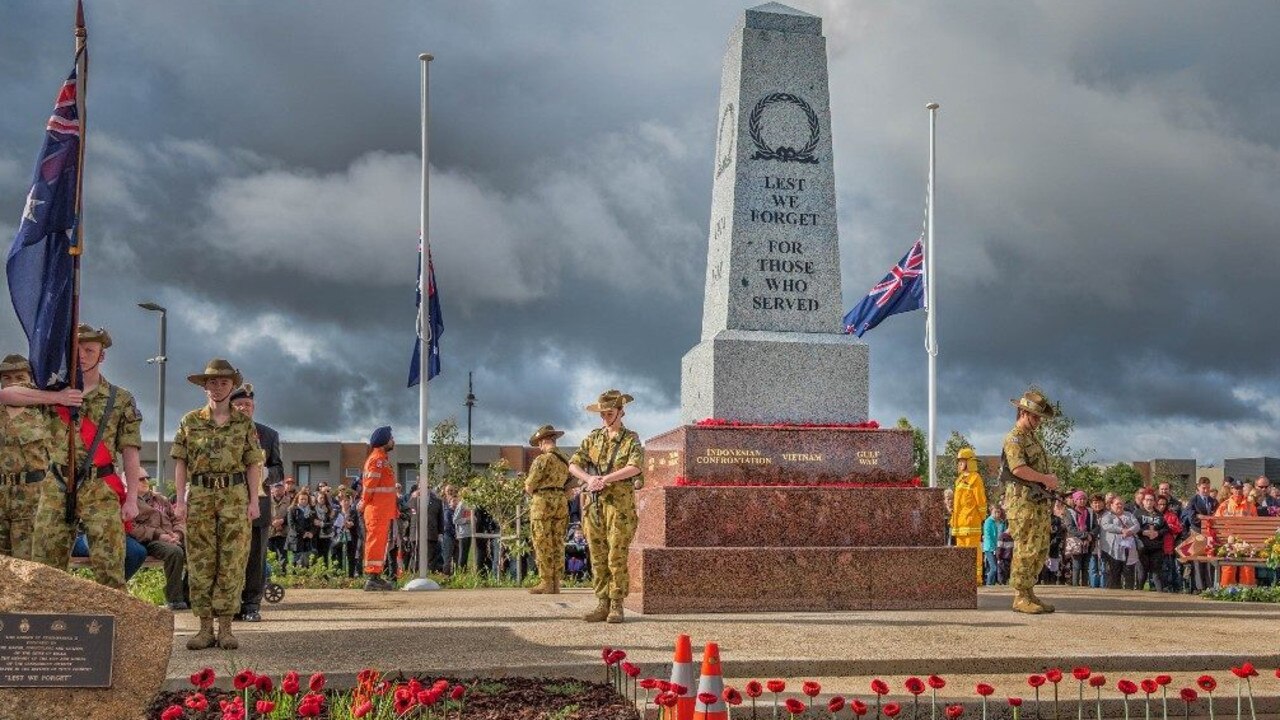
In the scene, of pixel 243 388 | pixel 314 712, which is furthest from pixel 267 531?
pixel 314 712

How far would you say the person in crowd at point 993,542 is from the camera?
815 inches

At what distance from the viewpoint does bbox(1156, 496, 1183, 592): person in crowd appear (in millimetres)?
18781

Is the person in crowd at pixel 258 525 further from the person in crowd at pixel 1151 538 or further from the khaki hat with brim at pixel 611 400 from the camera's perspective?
the person in crowd at pixel 1151 538

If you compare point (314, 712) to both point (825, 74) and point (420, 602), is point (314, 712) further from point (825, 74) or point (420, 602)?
point (825, 74)

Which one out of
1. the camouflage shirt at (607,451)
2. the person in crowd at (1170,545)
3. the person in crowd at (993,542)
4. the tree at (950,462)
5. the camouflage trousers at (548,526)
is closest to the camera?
the camouflage shirt at (607,451)

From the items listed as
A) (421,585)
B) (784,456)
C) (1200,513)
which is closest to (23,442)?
(784,456)

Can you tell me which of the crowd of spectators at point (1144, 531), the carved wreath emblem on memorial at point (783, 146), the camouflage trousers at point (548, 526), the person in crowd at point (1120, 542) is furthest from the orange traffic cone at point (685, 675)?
the person in crowd at point (1120, 542)

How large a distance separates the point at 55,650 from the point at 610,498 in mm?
5258

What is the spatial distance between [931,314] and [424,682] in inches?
547

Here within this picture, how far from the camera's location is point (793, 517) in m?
11.7

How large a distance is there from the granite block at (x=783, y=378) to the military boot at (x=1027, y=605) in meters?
2.35

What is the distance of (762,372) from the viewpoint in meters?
12.7

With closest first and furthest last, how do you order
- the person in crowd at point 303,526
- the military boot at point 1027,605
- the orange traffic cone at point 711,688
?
1. the orange traffic cone at point 711,688
2. the military boot at point 1027,605
3. the person in crowd at point 303,526

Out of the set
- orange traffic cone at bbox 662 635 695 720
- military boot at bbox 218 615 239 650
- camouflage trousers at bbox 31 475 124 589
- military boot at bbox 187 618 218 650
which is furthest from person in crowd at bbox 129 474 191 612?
orange traffic cone at bbox 662 635 695 720
